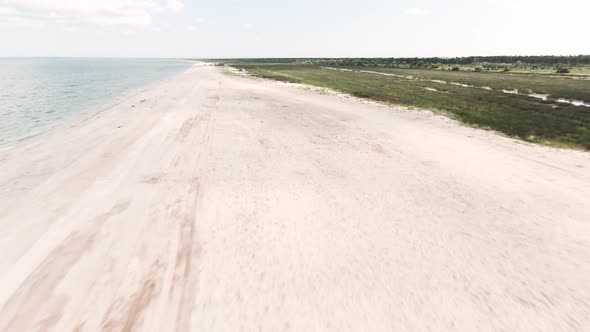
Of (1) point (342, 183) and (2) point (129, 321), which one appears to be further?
(1) point (342, 183)

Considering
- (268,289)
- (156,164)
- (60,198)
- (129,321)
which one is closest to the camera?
(129,321)

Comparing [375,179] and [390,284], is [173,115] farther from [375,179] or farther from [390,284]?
[390,284]

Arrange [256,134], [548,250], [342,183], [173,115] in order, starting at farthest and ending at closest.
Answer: [173,115] < [256,134] < [342,183] < [548,250]

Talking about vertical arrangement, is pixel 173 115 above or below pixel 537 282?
above


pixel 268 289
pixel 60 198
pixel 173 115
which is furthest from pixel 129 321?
pixel 173 115

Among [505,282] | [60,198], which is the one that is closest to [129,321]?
[60,198]

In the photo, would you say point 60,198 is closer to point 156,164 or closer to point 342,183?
point 156,164
